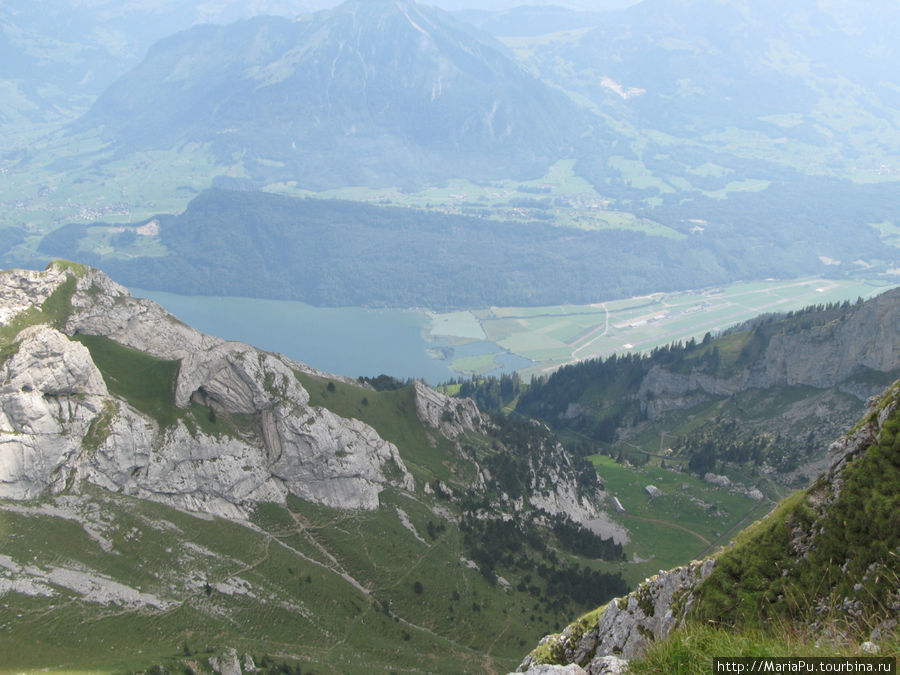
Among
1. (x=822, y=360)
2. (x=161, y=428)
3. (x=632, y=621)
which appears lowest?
(x=822, y=360)

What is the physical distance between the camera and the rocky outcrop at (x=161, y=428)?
7388 centimetres

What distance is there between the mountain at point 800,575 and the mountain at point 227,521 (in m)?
48.8

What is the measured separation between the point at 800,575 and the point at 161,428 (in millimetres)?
79336

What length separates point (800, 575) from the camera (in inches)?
1046

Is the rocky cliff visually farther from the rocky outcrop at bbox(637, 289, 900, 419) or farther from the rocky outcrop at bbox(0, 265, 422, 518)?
the rocky outcrop at bbox(637, 289, 900, 419)

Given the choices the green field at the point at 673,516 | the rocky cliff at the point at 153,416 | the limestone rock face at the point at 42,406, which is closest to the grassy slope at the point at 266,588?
the rocky cliff at the point at 153,416

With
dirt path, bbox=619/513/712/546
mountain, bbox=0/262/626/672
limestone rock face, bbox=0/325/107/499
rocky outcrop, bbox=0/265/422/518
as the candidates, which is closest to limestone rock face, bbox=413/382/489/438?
mountain, bbox=0/262/626/672

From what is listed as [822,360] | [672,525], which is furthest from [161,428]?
[822,360]

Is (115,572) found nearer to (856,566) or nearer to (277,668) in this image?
(277,668)

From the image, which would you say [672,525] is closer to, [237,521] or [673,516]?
[673,516]

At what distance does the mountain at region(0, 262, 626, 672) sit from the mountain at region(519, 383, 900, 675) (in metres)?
48.8

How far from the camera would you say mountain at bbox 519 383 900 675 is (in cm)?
2247

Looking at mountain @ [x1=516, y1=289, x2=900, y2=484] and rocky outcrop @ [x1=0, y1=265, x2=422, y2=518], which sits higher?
rocky outcrop @ [x1=0, y1=265, x2=422, y2=518]

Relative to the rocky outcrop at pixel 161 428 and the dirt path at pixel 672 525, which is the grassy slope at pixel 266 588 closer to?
the rocky outcrop at pixel 161 428
